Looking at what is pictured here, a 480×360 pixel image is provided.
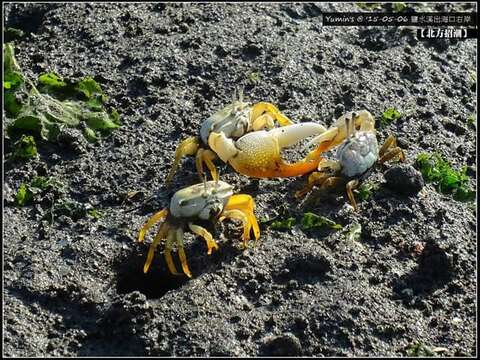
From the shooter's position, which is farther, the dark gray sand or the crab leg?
the crab leg

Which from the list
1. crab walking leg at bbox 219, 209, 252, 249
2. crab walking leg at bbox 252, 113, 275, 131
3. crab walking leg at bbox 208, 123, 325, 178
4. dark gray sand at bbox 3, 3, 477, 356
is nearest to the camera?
dark gray sand at bbox 3, 3, 477, 356

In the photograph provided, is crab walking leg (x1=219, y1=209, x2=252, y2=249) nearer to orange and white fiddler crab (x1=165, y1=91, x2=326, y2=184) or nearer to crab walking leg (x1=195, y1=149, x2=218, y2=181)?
orange and white fiddler crab (x1=165, y1=91, x2=326, y2=184)

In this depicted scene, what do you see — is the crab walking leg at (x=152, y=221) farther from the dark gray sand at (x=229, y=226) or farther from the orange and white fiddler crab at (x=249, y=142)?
the orange and white fiddler crab at (x=249, y=142)

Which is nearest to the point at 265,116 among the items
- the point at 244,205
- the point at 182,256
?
the point at 244,205

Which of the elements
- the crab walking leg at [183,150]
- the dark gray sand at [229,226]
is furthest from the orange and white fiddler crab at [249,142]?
the dark gray sand at [229,226]

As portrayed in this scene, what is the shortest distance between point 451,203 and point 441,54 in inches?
64.3

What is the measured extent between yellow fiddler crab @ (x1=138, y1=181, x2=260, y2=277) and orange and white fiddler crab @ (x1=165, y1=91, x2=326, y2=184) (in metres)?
0.21

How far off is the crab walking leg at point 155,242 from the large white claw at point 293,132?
0.85m

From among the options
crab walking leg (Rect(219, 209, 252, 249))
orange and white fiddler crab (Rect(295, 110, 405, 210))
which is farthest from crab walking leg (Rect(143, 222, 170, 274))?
orange and white fiddler crab (Rect(295, 110, 405, 210))

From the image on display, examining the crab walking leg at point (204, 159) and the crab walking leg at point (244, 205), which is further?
the crab walking leg at point (204, 159)

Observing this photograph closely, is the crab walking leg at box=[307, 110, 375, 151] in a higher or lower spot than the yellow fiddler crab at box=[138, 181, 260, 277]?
higher

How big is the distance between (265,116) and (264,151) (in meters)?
0.42

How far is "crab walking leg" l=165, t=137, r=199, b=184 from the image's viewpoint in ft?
16.8

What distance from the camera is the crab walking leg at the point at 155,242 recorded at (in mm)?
4504
